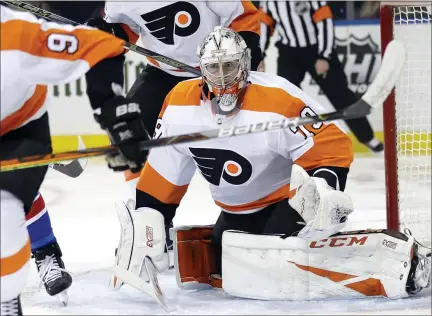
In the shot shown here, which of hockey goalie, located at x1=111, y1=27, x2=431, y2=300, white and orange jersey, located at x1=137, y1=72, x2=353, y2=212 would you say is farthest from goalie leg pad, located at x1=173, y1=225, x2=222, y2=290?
white and orange jersey, located at x1=137, y1=72, x2=353, y2=212

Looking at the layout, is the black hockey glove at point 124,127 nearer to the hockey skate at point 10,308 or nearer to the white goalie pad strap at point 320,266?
the hockey skate at point 10,308

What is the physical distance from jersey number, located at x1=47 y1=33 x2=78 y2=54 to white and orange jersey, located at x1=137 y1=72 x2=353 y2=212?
30.0 inches

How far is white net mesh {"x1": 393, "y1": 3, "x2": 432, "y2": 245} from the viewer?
12.0ft

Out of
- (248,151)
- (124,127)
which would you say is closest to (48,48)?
(124,127)

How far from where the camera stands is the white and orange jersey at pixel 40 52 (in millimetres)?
2316

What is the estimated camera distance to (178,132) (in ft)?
10.2

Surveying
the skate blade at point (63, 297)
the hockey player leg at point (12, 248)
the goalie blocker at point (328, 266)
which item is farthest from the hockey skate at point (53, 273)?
the hockey player leg at point (12, 248)

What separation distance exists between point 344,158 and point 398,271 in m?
0.37

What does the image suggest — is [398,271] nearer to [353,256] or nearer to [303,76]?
[353,256]

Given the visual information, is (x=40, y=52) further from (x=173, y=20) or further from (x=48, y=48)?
(x=173, y=20)

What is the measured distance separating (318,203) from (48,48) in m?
0.90

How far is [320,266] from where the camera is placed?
9.67 feet

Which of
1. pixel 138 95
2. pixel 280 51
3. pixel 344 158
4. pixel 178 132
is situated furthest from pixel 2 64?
pixel 280 51

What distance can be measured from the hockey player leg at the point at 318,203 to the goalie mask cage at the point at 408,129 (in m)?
0.77
